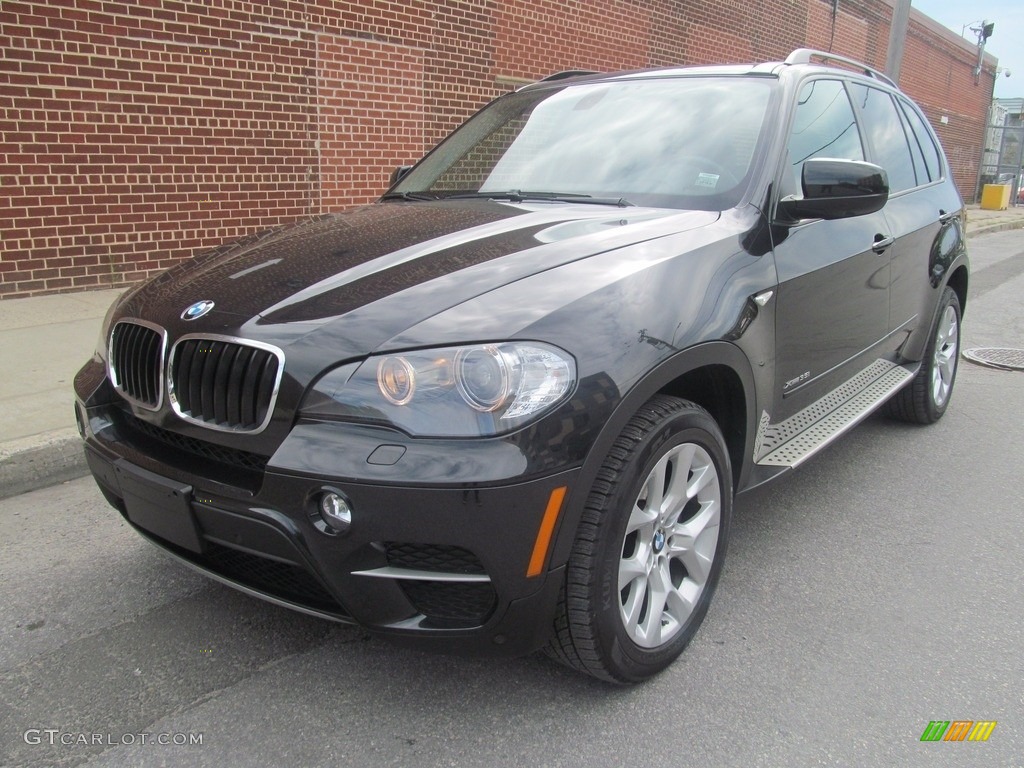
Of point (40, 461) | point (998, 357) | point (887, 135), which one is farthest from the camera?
point (998, 357)

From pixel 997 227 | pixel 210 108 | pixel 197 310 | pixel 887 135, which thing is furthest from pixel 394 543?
pixel 997 227

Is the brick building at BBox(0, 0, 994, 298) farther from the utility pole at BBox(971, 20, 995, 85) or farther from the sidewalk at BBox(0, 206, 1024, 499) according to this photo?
the utility pole at BBox(971, 20, 995, 85)

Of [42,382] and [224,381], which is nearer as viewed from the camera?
[224,381]

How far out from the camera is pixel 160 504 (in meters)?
2.26

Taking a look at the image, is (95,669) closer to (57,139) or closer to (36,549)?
(36,549)

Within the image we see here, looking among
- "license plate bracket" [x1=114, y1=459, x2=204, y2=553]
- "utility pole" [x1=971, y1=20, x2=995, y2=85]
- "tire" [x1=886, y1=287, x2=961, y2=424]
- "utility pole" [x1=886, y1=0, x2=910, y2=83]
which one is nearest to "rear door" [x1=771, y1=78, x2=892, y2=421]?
"tire" [x1=886, y1=287, x2=961, y2=424]

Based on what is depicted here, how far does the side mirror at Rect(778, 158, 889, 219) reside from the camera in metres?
2.97

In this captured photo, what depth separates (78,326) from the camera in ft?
19.5

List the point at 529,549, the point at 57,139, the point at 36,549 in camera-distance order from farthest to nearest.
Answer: the point at 57,139 < the point at 36,549 < the point at 529,549

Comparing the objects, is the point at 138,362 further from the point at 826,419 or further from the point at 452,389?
the point at 826,419

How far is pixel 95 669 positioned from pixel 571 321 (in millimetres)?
1769

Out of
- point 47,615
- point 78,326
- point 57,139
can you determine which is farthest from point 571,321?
point 57,139

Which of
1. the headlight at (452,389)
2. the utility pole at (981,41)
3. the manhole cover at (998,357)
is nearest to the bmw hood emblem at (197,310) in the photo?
the headlight at (452,389)

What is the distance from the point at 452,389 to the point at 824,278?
1.84 m
